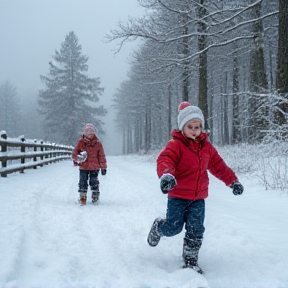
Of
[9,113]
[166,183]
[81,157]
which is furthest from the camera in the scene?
[9,113]

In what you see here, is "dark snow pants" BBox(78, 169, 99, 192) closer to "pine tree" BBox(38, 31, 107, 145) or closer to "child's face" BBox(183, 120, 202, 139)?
"child's face" BBox(183, 120, 202, 139)

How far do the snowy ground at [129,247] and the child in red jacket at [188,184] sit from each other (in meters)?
0.30

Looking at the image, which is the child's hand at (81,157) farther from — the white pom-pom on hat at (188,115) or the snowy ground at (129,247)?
the white pom-pom on hat at (188,115)

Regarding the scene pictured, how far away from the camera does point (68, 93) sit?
31641 mm

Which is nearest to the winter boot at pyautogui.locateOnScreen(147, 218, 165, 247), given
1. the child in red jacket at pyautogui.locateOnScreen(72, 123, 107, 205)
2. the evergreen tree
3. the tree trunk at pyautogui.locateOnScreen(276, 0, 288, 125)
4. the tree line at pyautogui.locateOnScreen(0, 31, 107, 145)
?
the child in red jacket at pyautogui.locateOnScreen(72, 123, 107, 205)

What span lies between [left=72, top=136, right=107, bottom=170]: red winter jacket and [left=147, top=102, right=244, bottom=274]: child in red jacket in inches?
144

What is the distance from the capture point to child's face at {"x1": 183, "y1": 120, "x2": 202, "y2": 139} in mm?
3119

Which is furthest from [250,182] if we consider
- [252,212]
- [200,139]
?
[200,139]

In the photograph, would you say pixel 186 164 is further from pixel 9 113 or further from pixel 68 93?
pixel 9 113

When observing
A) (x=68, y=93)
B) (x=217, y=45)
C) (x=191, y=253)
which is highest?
(x=68, y=93)

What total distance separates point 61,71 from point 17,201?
29215 mm

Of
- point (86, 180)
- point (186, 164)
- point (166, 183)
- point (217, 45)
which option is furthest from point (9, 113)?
point (166, 183)

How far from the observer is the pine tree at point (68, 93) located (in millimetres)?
31266

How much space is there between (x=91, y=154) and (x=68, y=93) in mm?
26429
